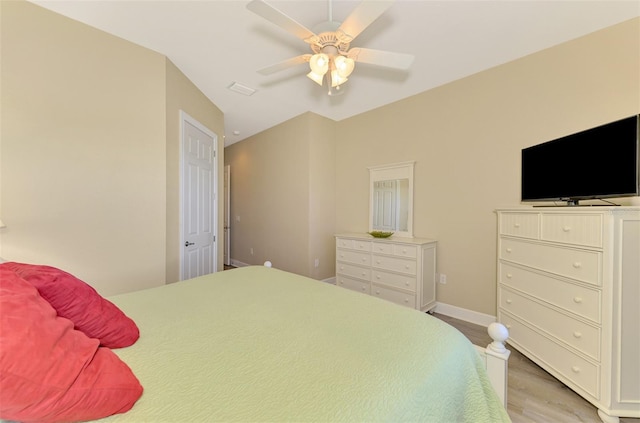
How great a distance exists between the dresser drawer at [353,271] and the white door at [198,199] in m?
1.72

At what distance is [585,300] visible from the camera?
5.21ft

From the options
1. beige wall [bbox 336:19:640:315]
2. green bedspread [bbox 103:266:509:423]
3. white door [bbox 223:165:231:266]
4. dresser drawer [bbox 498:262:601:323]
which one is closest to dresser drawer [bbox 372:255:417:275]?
beige wall [bbox 336:19:640:315]

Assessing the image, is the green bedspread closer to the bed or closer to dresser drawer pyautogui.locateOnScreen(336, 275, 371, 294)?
the bed

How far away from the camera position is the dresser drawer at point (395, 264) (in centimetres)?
278

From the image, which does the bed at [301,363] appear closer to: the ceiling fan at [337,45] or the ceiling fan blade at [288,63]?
the ceiling fan at [337,45]

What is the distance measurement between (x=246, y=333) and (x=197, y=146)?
257 cm

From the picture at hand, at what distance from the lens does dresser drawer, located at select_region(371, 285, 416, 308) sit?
276 cm

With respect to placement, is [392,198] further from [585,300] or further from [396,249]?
[585,300]

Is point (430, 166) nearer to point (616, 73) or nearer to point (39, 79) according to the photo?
point (616, 73)

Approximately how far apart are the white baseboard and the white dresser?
0.12 meters

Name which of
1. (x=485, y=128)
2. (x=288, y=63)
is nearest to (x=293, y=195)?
(x=288, y=63)

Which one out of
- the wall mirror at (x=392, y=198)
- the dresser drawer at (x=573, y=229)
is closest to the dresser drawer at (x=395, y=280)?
the wall mirror at (x=392, y=198)

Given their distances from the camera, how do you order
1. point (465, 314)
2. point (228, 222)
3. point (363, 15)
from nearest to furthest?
point (363, 15) < point (465, 314) < point (228, 222)

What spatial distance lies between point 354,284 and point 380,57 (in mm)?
2563
